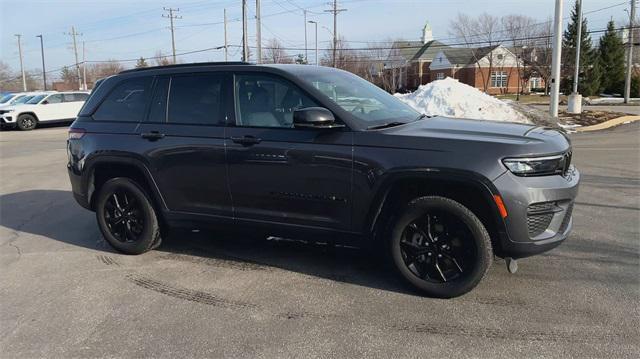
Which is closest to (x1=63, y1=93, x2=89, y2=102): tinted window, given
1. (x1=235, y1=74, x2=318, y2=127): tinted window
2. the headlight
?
(x1=235, y1=74, x2=318, y2=127): tinted window

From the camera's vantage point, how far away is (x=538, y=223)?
12.7ft

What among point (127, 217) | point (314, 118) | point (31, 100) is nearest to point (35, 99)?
point (31, 100)

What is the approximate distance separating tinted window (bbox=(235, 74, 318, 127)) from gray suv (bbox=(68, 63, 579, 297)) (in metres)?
0.01

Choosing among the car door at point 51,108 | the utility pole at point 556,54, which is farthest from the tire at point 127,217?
the car door at point 51,108

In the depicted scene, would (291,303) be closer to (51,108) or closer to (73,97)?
(51,108)

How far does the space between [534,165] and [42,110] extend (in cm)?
2708

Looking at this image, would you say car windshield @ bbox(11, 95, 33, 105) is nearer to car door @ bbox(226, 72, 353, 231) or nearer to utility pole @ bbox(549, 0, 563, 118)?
utility pole @ bbox(549, 0, 563, 118)

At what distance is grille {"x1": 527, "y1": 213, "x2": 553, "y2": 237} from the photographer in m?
3.85

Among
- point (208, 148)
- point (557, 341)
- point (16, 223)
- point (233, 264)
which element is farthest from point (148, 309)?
point (16, 223)

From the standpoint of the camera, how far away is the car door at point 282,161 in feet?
14.1

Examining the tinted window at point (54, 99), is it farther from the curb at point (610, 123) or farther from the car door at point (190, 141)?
the car door at point (190, 141)

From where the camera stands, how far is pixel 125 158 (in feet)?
17.4

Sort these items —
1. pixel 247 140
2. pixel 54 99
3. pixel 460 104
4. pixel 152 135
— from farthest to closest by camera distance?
pixel 54 99, pixel 460 104, pixel 152 135, pixel 247 140

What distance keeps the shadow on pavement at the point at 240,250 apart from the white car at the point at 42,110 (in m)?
20.6
